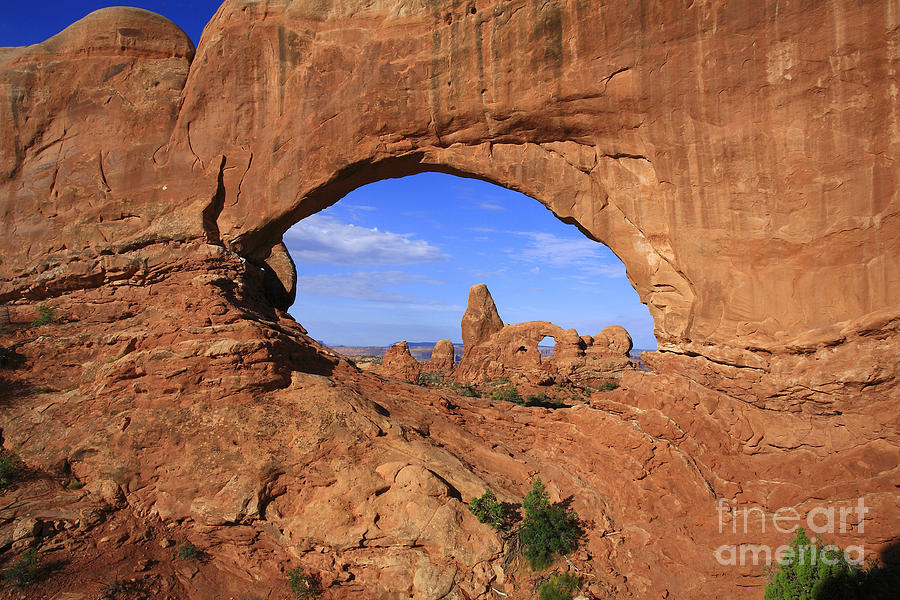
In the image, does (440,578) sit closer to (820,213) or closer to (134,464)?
(134,464)

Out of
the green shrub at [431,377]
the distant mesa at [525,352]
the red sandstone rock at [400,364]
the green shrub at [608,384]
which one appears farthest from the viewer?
the green shrub at [431,377]

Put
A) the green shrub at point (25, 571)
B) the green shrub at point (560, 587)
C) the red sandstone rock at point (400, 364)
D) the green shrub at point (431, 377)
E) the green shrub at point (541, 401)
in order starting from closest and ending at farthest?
the green shrub at point (25, 571) < the green shrub at point (560, 587) < the green shrub at point (541, 401) < the red sandstone rock at point (400, 364) < the green shrub at point (431, 377)

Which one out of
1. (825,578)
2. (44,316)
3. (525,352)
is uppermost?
(44,316)

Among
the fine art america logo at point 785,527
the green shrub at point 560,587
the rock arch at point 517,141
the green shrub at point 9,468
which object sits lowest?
the green shrub at point 560,587

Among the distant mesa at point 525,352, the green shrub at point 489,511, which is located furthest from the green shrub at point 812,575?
the distant mesa at point 525,352

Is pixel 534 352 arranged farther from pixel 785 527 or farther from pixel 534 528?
pixel 785 527

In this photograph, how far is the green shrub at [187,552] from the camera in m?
9.91

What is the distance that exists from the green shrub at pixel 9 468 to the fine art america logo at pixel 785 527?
13196 mm

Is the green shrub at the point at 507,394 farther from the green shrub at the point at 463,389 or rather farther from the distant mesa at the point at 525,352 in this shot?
the distant mesa at the point at 525,352

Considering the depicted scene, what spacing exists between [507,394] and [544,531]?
2437 cm

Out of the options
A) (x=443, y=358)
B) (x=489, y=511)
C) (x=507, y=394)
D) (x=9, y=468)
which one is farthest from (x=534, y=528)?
(x=443, y=358)

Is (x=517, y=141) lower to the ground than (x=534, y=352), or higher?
higher

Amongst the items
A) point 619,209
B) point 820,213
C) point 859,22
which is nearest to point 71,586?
point 619,209

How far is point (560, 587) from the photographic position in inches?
377
